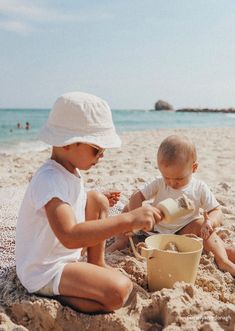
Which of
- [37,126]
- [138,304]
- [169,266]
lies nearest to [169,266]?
[169,266]

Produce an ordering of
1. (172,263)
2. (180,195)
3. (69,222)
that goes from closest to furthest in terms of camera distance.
→ 1. (69,222)
2. (172,263)
3. (180,195)

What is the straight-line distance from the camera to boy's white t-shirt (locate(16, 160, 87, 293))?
184cm

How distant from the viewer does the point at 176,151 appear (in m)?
2.56

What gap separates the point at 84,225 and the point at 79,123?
0.43m

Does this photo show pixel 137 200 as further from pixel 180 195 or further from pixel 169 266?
pixel 169 266

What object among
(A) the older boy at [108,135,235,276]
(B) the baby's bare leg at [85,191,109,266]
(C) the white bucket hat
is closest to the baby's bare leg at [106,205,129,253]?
(A) the older boy at [108,135,235,276]

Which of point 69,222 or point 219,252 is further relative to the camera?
point 219,252

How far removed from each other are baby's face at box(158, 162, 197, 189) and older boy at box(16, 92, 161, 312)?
740 mm

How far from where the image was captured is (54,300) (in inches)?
73.2

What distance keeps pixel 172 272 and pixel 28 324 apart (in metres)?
0.67

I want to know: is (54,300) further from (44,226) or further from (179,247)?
(179,247)

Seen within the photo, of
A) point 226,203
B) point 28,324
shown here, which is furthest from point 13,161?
point 28,324

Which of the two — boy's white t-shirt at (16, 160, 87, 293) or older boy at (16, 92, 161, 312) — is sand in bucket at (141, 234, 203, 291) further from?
boy's white t-shirt at (16, 160, 87, 293)

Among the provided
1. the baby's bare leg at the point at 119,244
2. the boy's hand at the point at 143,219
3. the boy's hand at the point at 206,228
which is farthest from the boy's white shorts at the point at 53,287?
the boy's hand at the point at 206,228
